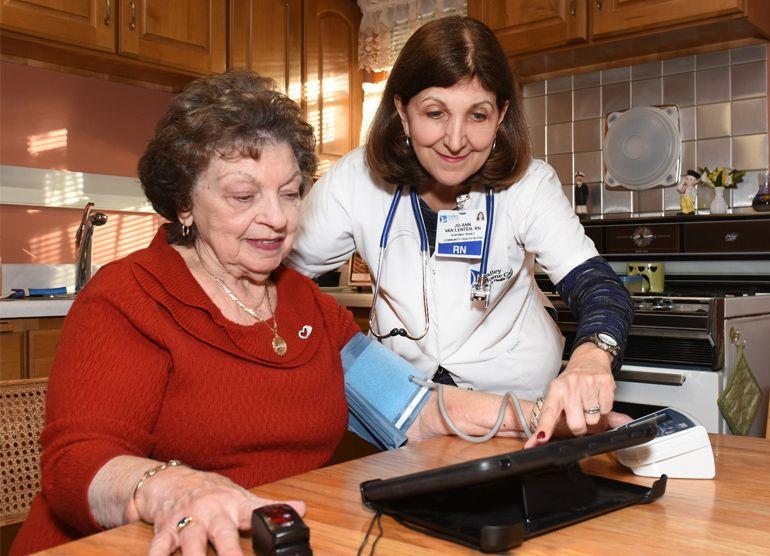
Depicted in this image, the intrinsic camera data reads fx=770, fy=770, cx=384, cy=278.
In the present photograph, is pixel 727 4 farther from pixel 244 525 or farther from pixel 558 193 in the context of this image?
pixel 244 525

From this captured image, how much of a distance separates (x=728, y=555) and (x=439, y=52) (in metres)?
0.96

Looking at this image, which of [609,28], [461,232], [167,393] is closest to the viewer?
[167,393]

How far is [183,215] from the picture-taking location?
4.03ft

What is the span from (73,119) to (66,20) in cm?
55

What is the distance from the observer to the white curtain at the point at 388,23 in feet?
13.7

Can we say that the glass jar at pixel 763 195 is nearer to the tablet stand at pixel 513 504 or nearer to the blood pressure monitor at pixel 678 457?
the blood pressure monitor at pixel 678 457

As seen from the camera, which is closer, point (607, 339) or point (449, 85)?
point (607, 339)

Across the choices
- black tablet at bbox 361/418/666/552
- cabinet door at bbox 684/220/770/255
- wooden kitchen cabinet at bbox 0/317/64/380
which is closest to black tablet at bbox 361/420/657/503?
black tablet at bbox 361/418/666/552

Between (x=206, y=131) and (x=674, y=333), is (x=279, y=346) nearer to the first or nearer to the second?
(x=206, y=131)

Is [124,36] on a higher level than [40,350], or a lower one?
higher

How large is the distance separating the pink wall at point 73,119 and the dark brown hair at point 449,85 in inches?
95.5

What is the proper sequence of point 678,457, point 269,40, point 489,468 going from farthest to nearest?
point 269,40, point 678,457, point 489,468

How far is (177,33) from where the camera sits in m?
3.57

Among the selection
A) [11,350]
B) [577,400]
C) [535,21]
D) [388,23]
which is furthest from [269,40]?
[577,400]
